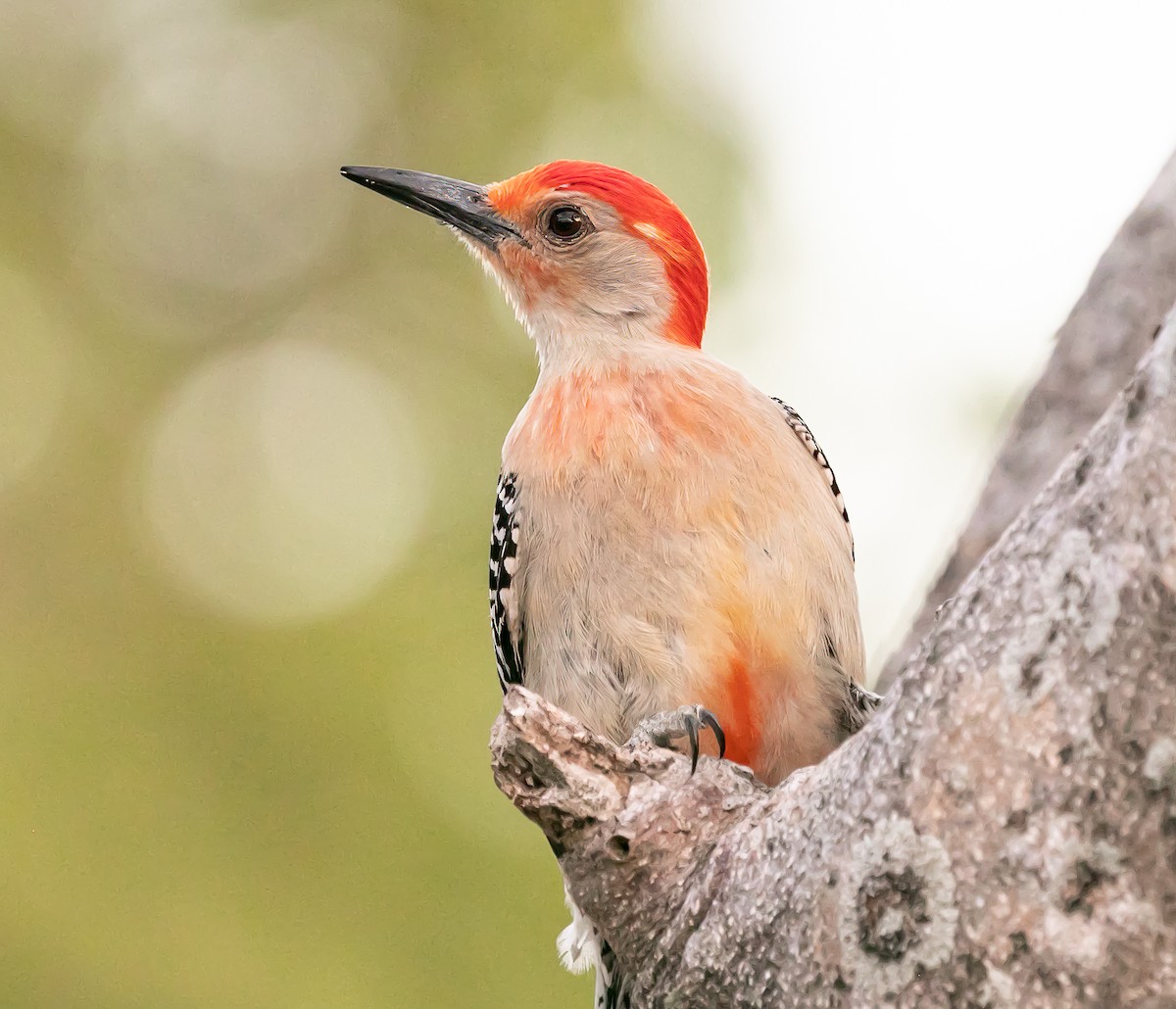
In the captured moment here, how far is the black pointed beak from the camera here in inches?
251

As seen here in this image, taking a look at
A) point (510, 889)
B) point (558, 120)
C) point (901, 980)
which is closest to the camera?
point (901, 980)

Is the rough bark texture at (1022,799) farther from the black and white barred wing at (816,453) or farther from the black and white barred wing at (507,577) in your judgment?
the black and white barred wing at (816,453)

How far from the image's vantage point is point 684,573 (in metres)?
4.88

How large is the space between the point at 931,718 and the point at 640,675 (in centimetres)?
206

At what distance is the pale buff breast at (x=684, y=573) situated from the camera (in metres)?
4.86

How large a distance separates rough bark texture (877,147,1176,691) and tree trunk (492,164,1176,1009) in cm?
289

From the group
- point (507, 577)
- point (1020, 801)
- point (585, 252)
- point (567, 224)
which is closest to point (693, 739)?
point (1020, 801)

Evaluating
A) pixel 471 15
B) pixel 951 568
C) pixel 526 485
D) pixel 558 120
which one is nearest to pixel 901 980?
pixel 526 485

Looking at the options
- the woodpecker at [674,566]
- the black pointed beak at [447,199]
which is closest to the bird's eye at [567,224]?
the black pointed beak at [447,199]

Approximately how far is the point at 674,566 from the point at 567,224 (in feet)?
7.04

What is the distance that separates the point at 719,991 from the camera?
3.35 meters

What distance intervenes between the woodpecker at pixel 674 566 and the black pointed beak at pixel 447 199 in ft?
2.88

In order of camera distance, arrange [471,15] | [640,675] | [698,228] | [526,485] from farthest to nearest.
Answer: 1. [471,15]
2. [698,228]
3. [526,485]
4. [640,675]

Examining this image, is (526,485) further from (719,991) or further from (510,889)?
(510,889)
